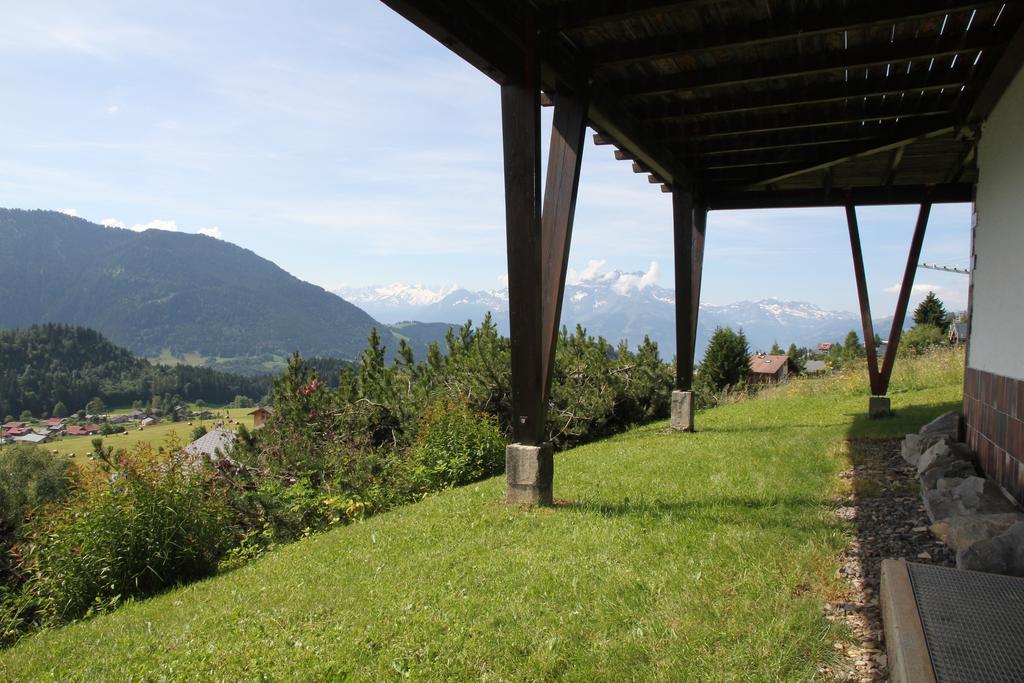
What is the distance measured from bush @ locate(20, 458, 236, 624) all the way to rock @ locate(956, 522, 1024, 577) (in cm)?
512

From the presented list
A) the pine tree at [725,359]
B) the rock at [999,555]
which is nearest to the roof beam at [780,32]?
the rock at [999,555]

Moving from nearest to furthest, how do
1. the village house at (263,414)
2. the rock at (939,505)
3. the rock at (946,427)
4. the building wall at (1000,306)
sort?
the rock at (939,505) < the building wall at (1000,306) < the rock at (946,427) < the village house at (263,414)

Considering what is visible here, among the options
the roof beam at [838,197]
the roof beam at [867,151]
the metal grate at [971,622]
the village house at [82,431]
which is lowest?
the village house at [82,431]

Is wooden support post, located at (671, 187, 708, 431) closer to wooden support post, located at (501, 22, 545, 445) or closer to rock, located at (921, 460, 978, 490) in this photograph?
rock, located at (921, 460, 978, 490)

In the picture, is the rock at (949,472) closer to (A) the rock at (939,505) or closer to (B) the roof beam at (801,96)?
(A) the rock at (939,505)

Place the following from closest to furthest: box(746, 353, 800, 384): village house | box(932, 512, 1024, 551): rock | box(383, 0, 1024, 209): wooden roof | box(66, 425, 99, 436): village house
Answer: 1. box(932, 512, 1024, 551): rock
2. box(383, 0, 1024, 209): wooden roof
3. box(66, 425, 99, 436): village house
4. box(746, 353, 800, 384): village house

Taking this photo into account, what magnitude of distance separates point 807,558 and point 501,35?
3886 millimetres

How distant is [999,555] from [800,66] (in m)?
4.35

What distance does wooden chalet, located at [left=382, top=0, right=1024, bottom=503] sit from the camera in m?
4.59

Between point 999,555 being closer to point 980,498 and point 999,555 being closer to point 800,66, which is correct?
point 980,498

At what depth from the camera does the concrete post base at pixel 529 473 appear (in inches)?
194

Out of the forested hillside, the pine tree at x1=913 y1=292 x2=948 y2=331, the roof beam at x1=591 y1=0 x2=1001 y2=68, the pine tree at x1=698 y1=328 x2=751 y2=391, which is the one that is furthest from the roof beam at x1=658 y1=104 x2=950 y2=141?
the forested hillside

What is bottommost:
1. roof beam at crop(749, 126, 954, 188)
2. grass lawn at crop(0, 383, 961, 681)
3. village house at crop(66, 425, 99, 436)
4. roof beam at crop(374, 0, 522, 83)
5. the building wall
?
village house at crop(66, 425, 99, 436)

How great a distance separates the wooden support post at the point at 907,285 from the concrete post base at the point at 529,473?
691 centimetres
